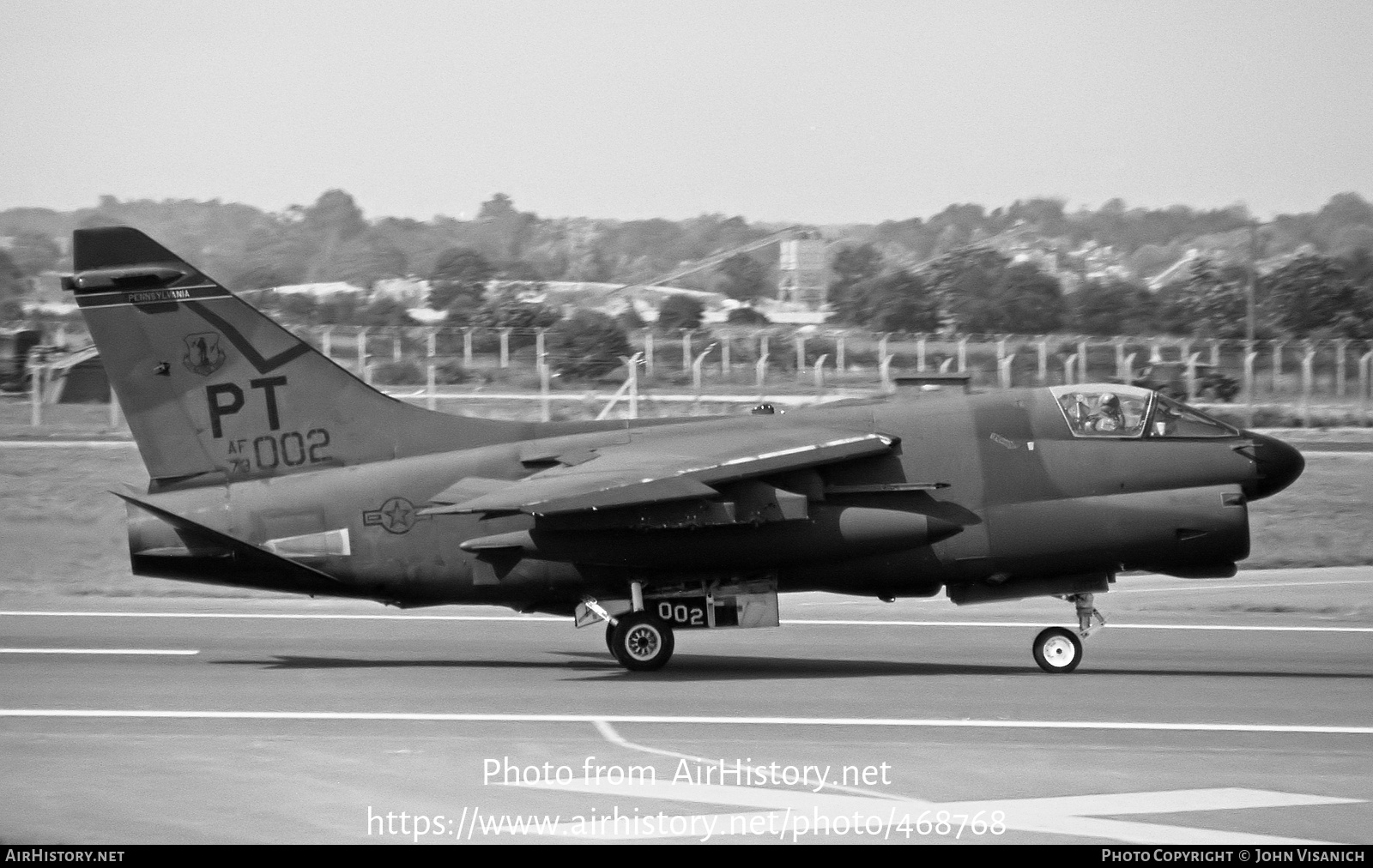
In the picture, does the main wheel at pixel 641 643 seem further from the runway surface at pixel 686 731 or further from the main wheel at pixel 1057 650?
the main wheel at pixel 1057 650

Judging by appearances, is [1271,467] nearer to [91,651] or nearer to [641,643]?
[641,643]

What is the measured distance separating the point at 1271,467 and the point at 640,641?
22.1 feet

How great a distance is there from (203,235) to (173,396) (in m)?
163

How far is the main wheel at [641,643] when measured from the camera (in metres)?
15.7

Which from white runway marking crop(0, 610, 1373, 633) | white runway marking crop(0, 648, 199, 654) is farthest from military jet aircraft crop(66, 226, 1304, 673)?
white runway marking crop(0, 610, 1373, 633)

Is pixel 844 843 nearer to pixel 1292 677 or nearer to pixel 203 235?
pixel 1292 677

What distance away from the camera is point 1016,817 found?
386 inches

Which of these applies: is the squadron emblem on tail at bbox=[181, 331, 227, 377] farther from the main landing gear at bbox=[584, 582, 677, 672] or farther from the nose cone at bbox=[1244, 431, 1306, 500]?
the nose cone at bbox=[1244, 431, 1306, 500]

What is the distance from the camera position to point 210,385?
16.3m

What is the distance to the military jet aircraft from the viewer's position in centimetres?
1538

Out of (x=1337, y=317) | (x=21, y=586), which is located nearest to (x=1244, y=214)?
(x=1337, y=317)

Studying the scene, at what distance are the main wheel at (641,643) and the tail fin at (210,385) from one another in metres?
2.52

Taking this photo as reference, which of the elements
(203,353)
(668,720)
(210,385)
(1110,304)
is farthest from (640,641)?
(1110,304)

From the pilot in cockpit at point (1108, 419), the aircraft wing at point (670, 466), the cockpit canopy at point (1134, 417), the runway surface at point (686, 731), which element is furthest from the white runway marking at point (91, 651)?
the pilot in cockpit at point (1108, 419)
